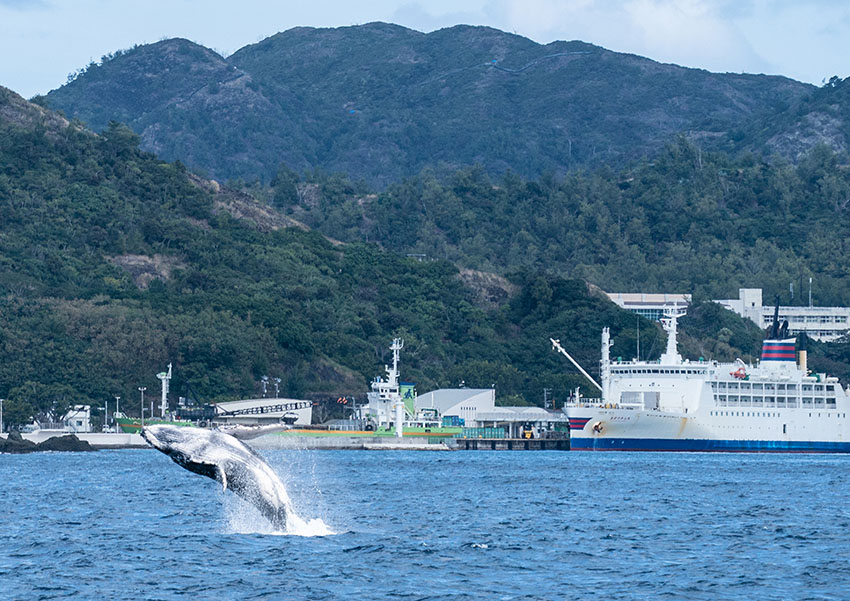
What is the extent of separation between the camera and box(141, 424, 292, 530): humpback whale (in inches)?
1455

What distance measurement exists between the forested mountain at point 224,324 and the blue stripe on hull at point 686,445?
25735 mm

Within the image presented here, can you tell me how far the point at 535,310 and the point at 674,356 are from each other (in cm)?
6294

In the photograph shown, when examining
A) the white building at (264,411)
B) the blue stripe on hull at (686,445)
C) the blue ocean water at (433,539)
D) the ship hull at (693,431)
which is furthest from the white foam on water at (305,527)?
the white building at (264,411)

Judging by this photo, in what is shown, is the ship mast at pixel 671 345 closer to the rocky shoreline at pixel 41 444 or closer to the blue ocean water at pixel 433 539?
the blue ocean water at pixel 433 539

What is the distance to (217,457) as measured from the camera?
37.8 metres

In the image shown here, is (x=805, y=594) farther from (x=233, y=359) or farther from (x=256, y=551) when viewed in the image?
(x=233, y=359)

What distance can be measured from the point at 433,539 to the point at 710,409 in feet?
267

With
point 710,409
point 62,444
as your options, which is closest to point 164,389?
point 62,444

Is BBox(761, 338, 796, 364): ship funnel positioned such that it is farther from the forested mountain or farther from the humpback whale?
the humpback whale

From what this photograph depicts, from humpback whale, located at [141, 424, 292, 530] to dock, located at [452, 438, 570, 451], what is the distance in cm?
9811

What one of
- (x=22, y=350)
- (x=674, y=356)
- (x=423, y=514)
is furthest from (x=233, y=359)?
(x=423, y=514)

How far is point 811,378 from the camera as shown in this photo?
13588 cm

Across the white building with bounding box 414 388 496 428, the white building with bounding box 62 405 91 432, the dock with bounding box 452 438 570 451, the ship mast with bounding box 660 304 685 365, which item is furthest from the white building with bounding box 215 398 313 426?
the ship mast with bounding box 660 304 685 365

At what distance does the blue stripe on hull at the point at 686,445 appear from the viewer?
423ft
